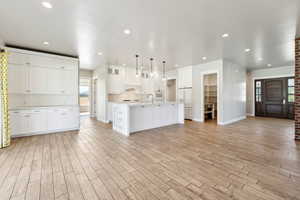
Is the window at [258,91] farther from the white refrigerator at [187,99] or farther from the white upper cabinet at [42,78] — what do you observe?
the white upper cabinet at [42,78]

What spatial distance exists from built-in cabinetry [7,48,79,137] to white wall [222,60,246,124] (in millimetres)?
6281

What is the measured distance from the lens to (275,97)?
739cm

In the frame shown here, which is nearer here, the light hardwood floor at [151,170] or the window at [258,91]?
the light hardwood floor at [151,170]

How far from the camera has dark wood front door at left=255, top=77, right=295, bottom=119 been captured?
6.92 metres

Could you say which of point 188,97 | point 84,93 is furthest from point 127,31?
point 84,93

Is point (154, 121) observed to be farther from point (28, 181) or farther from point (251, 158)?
point (28, 181)

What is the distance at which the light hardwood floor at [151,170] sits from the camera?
1706 millimetres

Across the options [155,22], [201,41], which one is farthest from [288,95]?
[155,22]

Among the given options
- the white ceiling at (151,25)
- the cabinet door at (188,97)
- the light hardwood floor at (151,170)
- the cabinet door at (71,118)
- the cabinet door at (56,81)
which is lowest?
the light hardwood floor at (151,170)

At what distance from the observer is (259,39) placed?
12.2ft

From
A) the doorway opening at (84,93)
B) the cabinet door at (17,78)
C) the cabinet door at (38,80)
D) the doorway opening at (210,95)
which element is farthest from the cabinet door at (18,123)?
the doorway opening at (210,95)

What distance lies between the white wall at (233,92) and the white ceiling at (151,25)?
65.2 inches

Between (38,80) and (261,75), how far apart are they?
1107cm

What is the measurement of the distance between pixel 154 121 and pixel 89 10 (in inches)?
155
